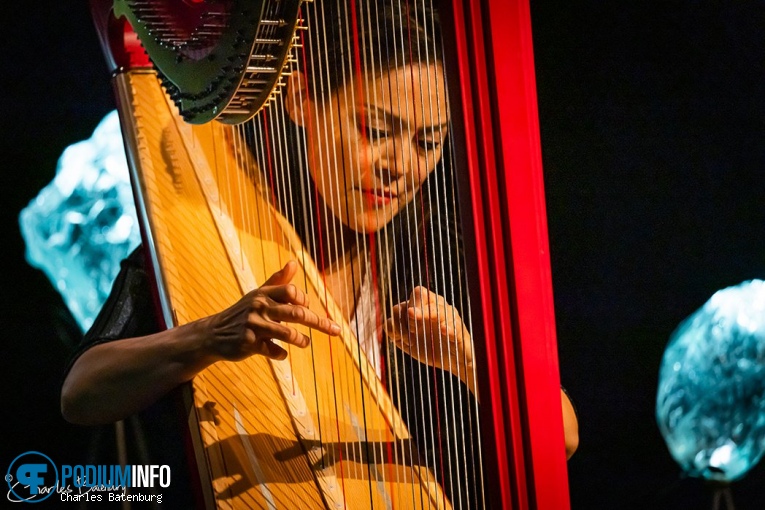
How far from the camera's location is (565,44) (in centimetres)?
189

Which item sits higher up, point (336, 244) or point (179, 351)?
point (336, 244)

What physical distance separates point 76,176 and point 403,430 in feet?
4.11

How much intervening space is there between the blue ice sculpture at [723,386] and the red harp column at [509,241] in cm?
122

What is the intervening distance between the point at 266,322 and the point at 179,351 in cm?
19

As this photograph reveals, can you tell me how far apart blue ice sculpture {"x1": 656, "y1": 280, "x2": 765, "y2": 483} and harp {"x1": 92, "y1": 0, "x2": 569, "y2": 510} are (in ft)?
2.34

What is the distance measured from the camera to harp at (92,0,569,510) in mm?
723

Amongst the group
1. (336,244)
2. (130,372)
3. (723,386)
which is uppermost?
(336,244)

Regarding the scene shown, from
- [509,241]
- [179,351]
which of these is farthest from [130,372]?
[509,241]

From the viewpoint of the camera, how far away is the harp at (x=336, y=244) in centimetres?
72

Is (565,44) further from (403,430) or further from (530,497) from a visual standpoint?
(530,497)

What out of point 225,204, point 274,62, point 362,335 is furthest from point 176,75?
point 362,335

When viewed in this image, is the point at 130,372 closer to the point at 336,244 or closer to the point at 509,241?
the point at 336,244

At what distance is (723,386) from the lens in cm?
184

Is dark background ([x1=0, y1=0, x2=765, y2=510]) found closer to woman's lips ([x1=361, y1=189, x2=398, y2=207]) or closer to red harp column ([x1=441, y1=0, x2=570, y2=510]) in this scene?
woman's lips ([x1=361, y1=189, x2=398, y2=207])
